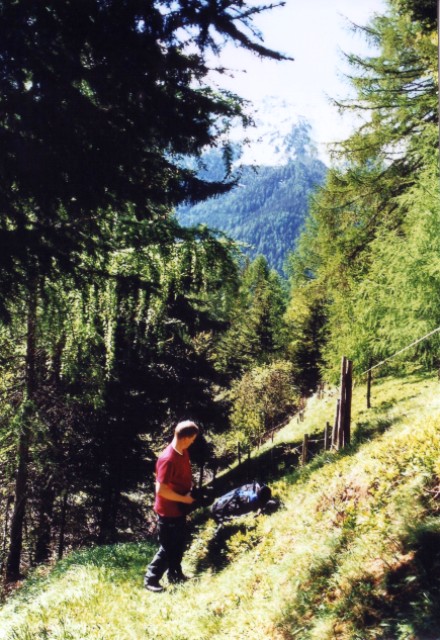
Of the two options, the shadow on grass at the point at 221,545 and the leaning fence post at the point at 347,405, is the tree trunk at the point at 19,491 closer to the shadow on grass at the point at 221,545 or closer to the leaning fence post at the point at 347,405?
the shadow on grass at the point at 221,545

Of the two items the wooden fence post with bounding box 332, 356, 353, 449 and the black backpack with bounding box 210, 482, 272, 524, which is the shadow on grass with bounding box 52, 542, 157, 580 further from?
the wooden fence post with bounding box 332, 356, 353, 449

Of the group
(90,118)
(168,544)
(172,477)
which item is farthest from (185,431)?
(90,118)

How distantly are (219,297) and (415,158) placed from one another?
1363cm

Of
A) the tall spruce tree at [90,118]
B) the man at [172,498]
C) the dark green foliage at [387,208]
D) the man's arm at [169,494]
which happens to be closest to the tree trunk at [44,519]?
the man at [172,498]

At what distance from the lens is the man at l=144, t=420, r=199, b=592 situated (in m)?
5.61

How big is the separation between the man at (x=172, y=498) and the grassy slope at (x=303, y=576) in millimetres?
323

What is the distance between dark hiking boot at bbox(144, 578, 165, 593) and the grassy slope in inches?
4.1

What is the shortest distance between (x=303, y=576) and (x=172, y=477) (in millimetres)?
1924

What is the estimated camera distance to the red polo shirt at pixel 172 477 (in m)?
5.61

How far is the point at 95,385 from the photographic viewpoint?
938 cm

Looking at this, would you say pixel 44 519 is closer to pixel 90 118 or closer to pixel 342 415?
pixel 342 415

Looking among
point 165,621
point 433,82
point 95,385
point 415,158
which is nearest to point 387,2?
point 433,82

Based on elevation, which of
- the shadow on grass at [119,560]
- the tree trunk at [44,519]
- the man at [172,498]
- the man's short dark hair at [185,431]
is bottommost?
the tree trunk at [44,519]

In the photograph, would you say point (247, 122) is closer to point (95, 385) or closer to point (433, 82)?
point (95, 385)
